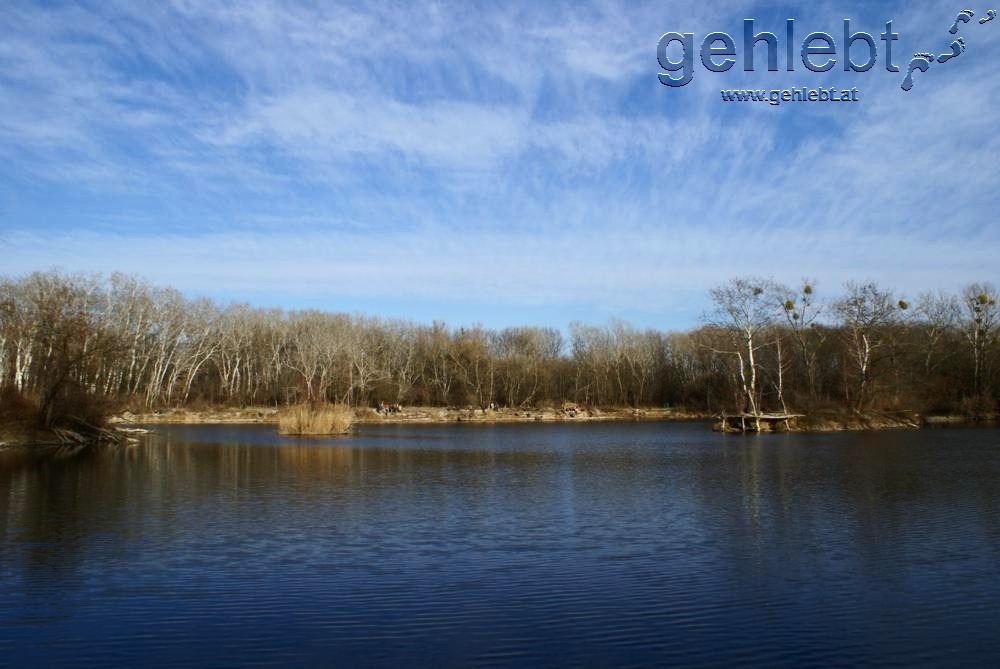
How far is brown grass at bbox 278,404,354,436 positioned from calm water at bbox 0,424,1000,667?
18942 mm

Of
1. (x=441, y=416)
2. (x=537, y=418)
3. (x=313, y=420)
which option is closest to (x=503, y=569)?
(x=313, y=420)

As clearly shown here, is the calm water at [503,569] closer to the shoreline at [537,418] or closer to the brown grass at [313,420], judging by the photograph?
the brown grass at [313,420]

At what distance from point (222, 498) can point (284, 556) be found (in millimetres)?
6663

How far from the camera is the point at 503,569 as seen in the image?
10.5m

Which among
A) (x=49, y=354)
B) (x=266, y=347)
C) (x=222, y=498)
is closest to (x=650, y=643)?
(x=222, y=498)

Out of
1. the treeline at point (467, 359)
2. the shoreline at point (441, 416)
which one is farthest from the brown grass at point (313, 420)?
the shoreline at point (441, 416)

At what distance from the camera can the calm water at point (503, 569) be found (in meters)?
7.39

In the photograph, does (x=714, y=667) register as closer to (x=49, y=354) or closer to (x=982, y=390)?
(x=49, y=354)

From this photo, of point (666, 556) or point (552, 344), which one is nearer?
point (666, 556)

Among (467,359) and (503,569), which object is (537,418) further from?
(503,569)

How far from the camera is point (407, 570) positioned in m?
10.4

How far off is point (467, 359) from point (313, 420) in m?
38.4

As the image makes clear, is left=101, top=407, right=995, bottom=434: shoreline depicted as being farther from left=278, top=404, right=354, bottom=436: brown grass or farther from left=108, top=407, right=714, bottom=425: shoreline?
left=278, top=404, right=354, bottom=436: brown grass

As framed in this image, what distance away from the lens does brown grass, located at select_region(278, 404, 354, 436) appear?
40.2 meters
